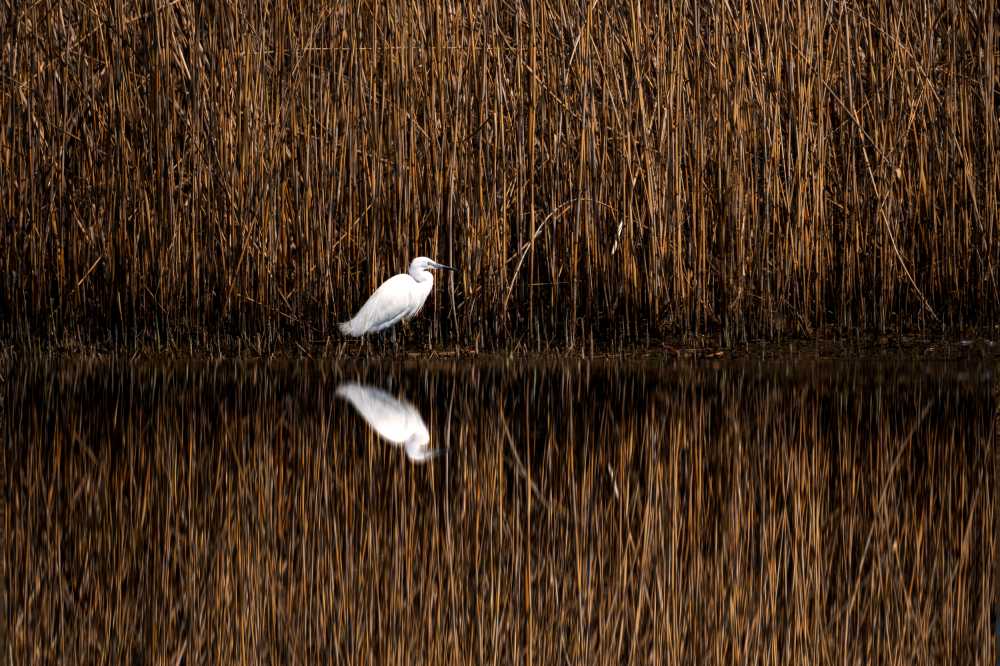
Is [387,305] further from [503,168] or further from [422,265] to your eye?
[503,168]

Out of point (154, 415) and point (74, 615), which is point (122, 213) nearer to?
point (154, 415)

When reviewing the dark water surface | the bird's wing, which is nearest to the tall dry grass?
the bird's wing

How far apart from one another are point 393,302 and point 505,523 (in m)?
2.30

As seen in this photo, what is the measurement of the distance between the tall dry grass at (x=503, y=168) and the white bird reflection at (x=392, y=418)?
89 centimetres

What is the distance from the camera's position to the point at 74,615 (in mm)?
2170

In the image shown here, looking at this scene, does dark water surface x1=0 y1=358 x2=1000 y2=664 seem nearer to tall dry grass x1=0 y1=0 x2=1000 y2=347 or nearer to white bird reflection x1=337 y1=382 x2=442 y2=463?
white bird reflection x1=337 y1=382 x2=442 y2=463

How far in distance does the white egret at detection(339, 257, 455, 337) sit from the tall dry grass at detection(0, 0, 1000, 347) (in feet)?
0.84

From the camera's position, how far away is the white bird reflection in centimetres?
344

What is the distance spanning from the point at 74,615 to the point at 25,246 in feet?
11.5

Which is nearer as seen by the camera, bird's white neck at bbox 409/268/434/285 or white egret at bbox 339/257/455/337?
white egret at bbox 339/257/455/337

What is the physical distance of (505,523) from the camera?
8.94ft

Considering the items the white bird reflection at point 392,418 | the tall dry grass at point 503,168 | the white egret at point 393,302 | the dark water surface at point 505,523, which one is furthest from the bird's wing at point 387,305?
the dark water surface at point 505,523

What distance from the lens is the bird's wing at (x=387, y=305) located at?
493 centimetres

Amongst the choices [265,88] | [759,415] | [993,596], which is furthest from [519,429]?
[265,88]
